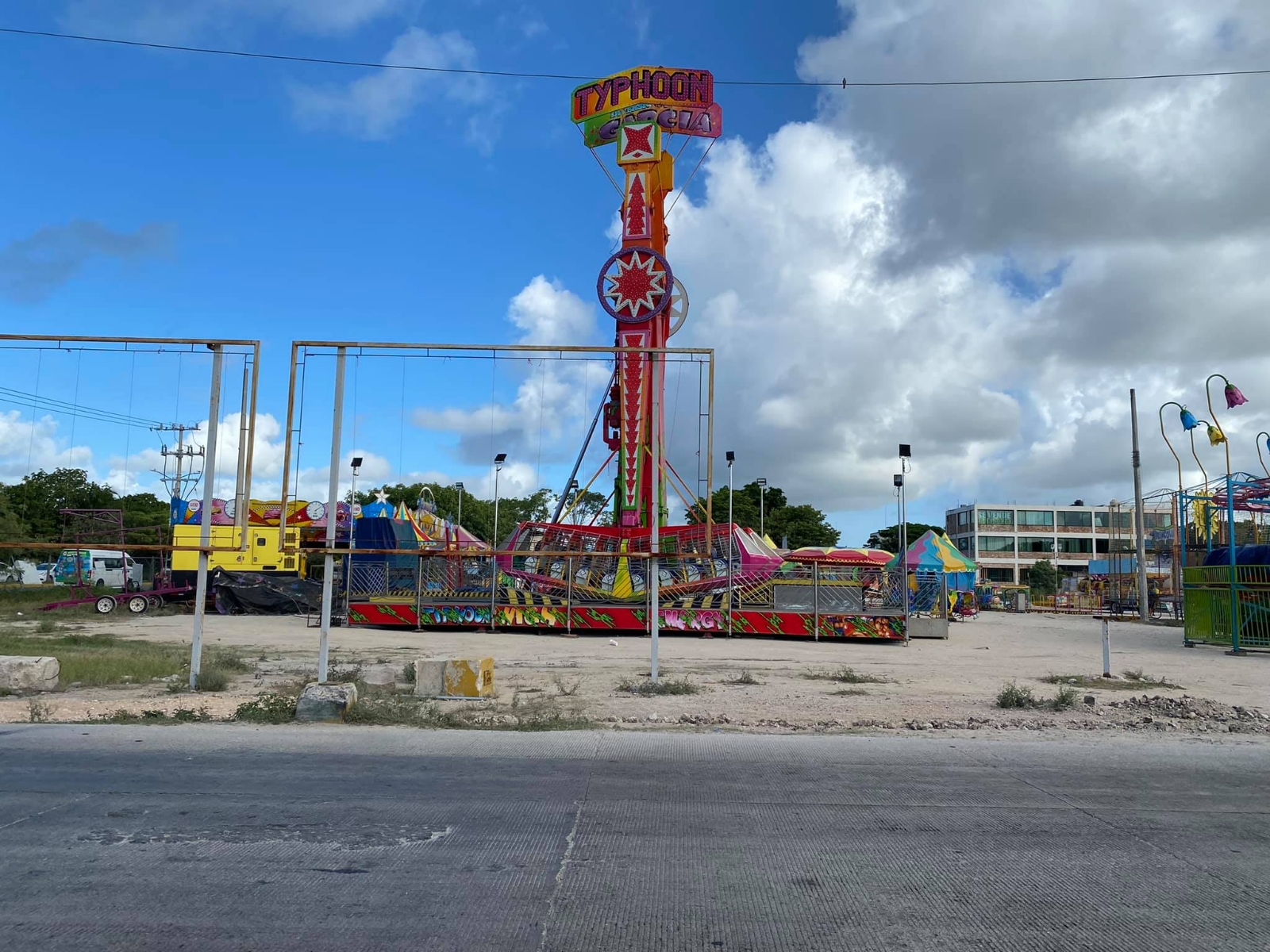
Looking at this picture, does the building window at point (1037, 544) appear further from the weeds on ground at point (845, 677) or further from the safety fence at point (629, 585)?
the weeds on ground at point (845, 677)

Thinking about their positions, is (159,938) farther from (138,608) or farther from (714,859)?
(138,608)

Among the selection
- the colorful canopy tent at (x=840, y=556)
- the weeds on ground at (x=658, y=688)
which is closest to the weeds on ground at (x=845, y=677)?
the weeds on ground at (x=658, y=688)

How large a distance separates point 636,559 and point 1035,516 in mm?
87444

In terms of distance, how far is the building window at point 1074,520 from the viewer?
349 ft

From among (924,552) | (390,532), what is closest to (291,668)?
(390,532)

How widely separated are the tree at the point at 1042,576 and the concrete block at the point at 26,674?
81841mm

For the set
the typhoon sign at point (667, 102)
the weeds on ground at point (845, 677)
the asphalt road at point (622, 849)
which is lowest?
the weeds on ground at point (845, 677)

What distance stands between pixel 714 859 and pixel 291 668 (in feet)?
44.6

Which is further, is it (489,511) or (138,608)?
(489,511)

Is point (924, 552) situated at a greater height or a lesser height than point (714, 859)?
greater

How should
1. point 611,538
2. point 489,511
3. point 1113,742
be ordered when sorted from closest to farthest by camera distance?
1. point 1113,742
2. point 611,538
3. point 489,511

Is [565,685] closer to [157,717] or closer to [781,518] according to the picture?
[157,717]

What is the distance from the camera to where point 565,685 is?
51.0ft

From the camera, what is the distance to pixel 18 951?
4324mm
